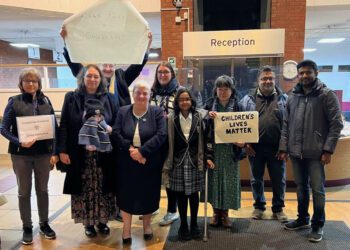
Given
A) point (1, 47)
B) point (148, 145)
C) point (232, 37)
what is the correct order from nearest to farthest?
point (148, 145)
point (232, 37)
point (1, 47)

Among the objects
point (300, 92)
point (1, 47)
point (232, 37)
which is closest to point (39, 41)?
point (1, 47)

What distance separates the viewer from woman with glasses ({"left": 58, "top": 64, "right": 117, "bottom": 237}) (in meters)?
2.58

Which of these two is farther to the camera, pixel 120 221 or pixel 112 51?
pixel 120 221

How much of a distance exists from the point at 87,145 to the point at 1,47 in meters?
11.7

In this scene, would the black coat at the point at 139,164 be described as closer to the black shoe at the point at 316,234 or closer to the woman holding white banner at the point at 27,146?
the woman holding white banner at the point at 27,146

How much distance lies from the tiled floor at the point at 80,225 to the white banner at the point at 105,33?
1.53m

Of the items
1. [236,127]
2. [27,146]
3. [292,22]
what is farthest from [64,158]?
[292,22]

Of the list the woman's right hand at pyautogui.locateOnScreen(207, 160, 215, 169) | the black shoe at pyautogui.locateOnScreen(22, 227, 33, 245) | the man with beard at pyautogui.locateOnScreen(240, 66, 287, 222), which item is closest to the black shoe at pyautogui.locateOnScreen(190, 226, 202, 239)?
the woman's right hand at pyautogui.locateOnScreen(207, 160, 215, 169)

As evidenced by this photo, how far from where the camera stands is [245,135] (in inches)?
105

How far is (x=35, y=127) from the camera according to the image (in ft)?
8.42

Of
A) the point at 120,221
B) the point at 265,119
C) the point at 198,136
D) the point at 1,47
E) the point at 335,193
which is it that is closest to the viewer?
the point at 198,136

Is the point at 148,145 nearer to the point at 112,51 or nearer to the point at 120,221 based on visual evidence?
the point at 112,51

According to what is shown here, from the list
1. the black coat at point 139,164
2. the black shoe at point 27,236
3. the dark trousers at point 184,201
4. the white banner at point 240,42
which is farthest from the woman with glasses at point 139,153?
the white banner at point 240,42

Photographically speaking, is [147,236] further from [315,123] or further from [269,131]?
[315,123]
